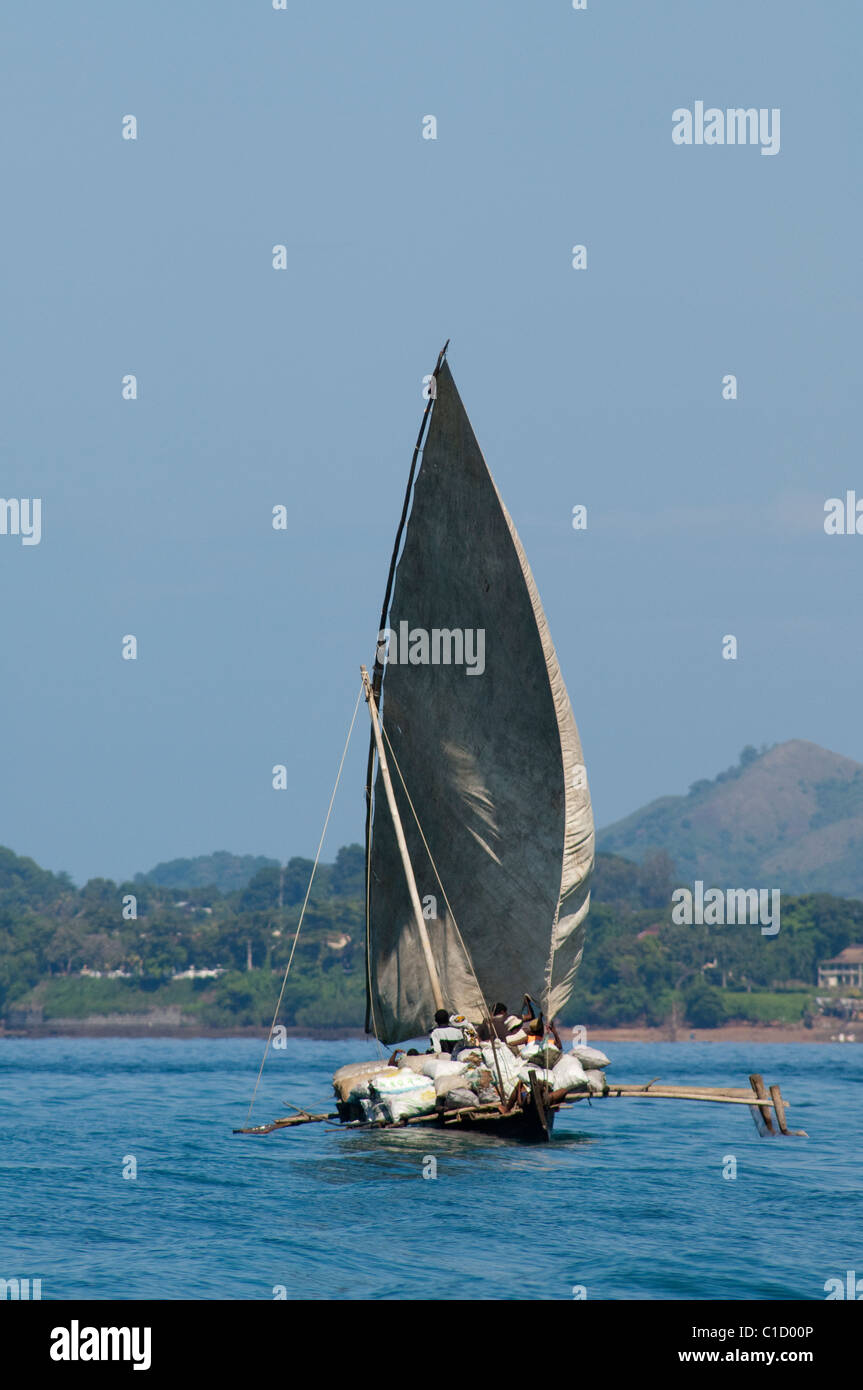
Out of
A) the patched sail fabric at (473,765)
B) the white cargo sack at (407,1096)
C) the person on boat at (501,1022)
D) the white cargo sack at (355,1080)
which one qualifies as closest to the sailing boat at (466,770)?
the patched sail fabric at (473,765)

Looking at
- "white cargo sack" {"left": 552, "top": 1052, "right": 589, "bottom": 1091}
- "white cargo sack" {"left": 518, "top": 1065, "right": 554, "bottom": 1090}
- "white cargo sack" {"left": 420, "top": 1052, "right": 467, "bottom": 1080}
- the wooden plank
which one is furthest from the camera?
"white cargo sack" {"left": 552, "top": 1052, "right": 589, "bottom": 1091}

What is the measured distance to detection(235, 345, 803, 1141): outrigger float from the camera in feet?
113

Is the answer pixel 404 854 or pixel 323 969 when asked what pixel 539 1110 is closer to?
pixel 404 854

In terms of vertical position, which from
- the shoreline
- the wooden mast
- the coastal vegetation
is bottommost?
the shoreline

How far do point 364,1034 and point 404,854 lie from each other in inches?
4969

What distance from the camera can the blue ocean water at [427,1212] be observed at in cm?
2167

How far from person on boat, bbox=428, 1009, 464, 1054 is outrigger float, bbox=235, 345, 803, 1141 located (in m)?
0.41

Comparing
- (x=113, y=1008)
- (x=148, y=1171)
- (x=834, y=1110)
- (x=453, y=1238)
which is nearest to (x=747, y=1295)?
(x=453, y=1238)

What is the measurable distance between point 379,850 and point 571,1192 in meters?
12.9

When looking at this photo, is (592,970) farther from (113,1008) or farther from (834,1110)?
(834,1110)

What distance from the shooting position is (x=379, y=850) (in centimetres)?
3941

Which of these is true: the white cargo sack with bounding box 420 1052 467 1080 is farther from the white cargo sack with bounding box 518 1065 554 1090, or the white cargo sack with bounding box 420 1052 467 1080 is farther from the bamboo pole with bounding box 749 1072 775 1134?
the bamboo pole with bounding box 749 1072 775 1134

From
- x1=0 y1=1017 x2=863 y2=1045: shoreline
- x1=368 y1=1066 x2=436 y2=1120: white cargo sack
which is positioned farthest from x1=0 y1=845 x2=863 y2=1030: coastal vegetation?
x1=368 y1=1066 x2=436 y2=1120: white cargo sack

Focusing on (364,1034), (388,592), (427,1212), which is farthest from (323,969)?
(427,1212)
